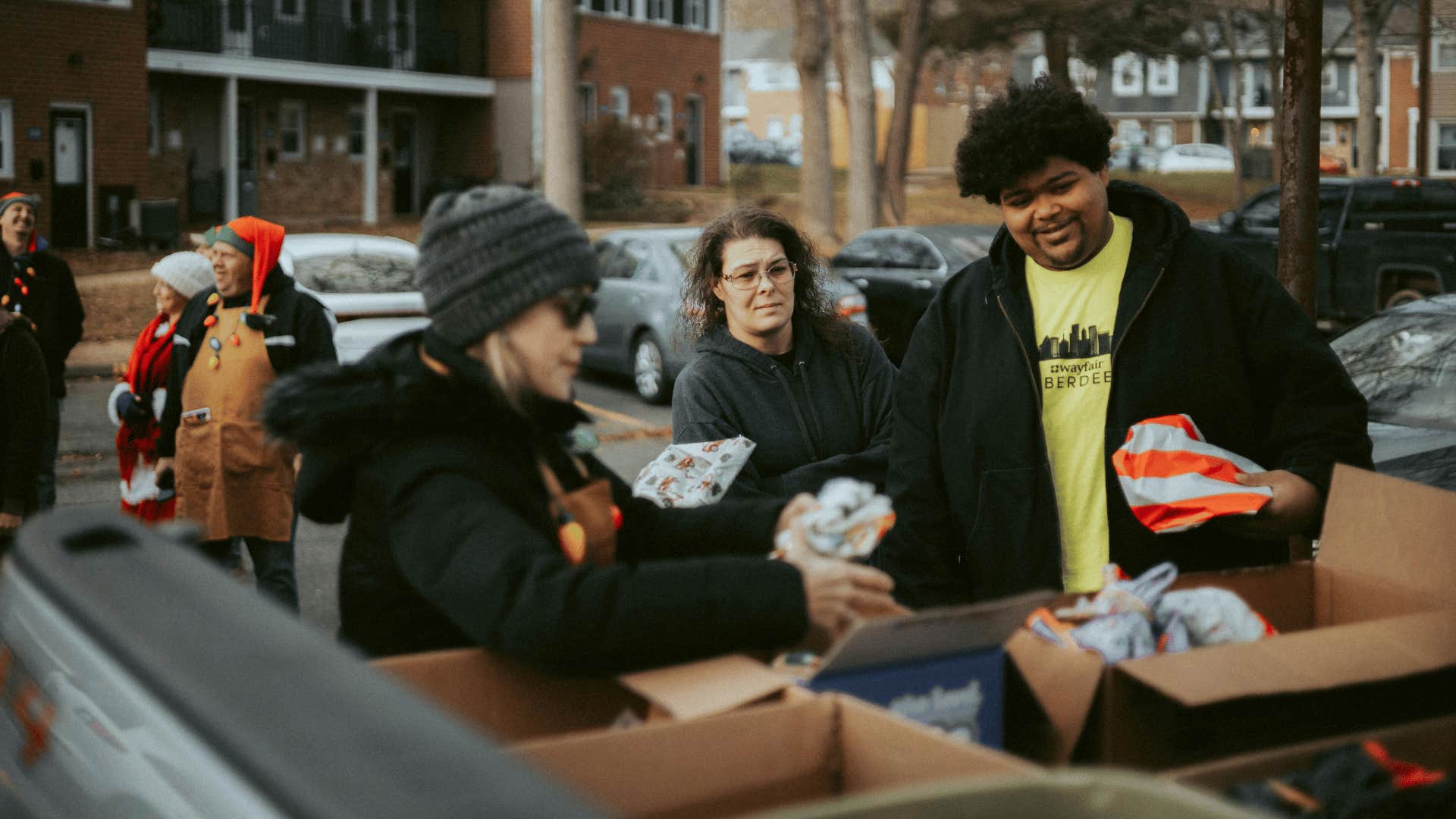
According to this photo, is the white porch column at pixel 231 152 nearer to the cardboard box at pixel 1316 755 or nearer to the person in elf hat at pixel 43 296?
the person in elf hat at pixel 43 296

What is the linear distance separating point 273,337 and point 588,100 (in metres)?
35.1

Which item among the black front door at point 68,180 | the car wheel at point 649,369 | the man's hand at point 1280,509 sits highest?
the black front door at point 68,180

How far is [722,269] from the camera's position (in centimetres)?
467

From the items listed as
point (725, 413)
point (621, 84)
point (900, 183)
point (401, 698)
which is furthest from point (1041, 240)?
point (621, 84)

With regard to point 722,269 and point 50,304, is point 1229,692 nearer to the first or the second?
point 722,269

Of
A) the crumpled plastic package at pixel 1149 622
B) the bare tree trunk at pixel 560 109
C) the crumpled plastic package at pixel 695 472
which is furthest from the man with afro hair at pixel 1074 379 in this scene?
the bare tree trunk at pixel 560 109

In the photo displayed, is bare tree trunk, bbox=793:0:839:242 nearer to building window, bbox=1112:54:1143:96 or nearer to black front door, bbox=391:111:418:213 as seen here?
black front door, bbox=391:111:418:213

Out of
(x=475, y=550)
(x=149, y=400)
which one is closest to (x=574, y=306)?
(x=475, y=550)

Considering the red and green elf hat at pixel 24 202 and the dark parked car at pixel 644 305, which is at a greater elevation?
the red and green elf hat at pixel 24 202

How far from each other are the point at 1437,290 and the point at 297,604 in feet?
45.2

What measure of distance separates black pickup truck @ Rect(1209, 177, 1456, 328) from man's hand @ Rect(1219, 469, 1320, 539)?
14.7m

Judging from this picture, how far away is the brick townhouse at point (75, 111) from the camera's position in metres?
26.6

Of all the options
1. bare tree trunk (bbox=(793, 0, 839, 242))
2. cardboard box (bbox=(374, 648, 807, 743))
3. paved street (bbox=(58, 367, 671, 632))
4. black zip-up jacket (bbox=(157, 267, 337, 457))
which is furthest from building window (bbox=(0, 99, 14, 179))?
cardboard box (bbox=(374, 648, 807, 743))

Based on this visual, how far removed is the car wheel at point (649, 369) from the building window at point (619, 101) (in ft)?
87.3
